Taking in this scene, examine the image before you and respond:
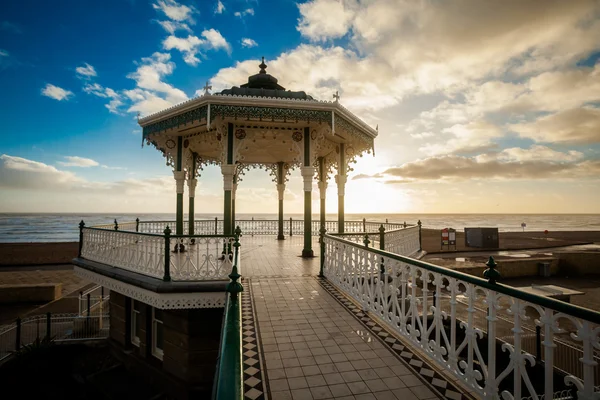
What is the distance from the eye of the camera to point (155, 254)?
22.8 feet

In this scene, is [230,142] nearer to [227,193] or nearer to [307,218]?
[227,193]

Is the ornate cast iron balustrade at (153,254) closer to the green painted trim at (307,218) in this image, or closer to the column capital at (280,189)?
the green painted trim at (307,218)

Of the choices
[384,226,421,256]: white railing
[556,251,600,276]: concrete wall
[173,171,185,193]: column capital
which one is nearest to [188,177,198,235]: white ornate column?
[173,171,185,193]: column capital

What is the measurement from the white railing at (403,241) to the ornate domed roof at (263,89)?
18.3 ft

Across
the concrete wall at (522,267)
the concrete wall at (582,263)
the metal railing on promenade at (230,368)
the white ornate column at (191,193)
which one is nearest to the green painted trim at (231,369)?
the metal railing on promenade at (230,368)

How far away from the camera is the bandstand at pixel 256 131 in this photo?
8914 mm

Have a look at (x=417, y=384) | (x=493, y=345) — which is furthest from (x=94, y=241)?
(x=493, y=345)

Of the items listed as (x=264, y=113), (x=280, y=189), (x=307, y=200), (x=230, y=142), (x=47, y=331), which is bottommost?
(x=47, y=331)

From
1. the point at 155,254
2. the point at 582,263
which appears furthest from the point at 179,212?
the point at 582,263

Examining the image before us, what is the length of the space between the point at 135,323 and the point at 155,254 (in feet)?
13.4

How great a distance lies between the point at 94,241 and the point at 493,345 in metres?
10.0

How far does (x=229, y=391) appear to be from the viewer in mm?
1227

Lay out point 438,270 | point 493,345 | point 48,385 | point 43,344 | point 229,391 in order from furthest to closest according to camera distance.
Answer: point 43,344 → point 48,385 → point 438,270 → point 493,345 → point 229,391

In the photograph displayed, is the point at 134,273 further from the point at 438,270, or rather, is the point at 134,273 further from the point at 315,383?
the point at 438,270
